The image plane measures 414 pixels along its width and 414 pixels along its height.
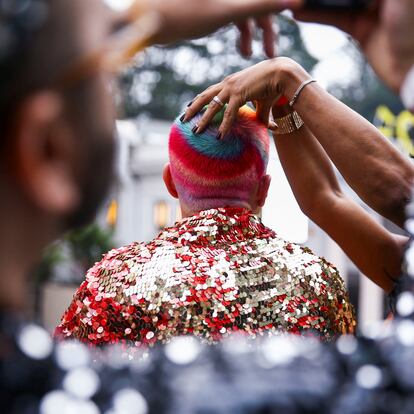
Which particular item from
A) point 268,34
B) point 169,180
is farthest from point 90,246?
point 268,34

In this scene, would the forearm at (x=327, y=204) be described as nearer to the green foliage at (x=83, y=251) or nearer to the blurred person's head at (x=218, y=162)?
the blurred person's head at (x=218, y=162)

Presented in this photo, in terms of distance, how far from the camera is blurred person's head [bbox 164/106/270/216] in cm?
173

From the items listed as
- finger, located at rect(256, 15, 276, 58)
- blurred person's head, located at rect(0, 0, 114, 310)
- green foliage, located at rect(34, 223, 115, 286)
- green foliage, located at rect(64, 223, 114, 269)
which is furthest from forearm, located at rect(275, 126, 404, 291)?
green foliage, located at rect(64, 223, 114, 269)

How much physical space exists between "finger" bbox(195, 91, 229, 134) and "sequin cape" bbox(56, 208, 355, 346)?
0.20 m

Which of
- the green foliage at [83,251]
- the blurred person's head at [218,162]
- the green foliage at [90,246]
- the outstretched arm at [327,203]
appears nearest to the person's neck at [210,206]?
the blurred person's head at [218,162]

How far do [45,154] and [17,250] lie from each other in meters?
0.11

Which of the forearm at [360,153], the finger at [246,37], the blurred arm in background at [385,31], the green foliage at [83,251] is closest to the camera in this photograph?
the blurred arm in background at [385,31]

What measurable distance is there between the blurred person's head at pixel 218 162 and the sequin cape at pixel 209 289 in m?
0.06

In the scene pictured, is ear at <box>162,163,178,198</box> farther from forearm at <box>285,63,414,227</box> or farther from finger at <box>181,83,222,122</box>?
forearm at <box>285,63,414,227</box>

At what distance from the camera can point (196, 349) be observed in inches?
35.8

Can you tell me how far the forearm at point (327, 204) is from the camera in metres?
1.65

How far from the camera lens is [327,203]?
1823 mm

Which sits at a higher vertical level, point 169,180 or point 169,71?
point 169,71

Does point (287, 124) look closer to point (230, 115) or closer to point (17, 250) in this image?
point (230, 115)
